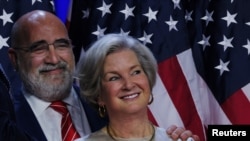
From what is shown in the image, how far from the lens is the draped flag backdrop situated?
2600 millimetres

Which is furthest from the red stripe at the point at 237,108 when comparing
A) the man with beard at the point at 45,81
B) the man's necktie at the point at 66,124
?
the man's necktie at the point at 66,124

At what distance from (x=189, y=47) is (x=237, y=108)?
0.39 m

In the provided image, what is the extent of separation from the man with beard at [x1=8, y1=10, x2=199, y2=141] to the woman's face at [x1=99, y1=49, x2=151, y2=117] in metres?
0.30

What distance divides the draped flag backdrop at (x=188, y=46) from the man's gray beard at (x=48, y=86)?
63cm

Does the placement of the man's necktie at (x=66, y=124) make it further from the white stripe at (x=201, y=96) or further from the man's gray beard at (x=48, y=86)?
the white stripe at (x=201, y=96)

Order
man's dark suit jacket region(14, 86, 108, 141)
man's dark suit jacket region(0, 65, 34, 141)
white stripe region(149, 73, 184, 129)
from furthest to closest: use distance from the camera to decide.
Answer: white stripe region(149, 73, 184, 129), man's dark suit jacket region(14, 86, 108, 141), man's dark suit jacket region(0, 65, 34, 141)

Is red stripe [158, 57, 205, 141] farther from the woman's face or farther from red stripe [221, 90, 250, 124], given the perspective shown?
the woman's face

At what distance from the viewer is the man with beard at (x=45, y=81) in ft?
6.31

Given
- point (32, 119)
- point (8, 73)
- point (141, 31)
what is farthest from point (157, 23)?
point (32, 119)

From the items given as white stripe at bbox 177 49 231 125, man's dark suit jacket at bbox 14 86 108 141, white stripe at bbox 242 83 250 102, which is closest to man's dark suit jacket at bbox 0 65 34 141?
man's dark suit jacket at bbox 14 86 108 141

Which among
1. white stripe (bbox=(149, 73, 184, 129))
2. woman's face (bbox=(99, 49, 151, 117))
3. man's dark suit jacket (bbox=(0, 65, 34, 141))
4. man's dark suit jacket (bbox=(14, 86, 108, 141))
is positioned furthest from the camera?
white stripe (bbox=(149, 73, 184, 129))

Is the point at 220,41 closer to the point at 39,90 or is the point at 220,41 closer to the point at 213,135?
the point at 213,135

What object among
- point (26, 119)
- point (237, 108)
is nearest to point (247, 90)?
point (237, 108)

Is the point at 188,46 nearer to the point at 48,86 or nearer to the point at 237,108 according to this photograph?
the point at 237,108
